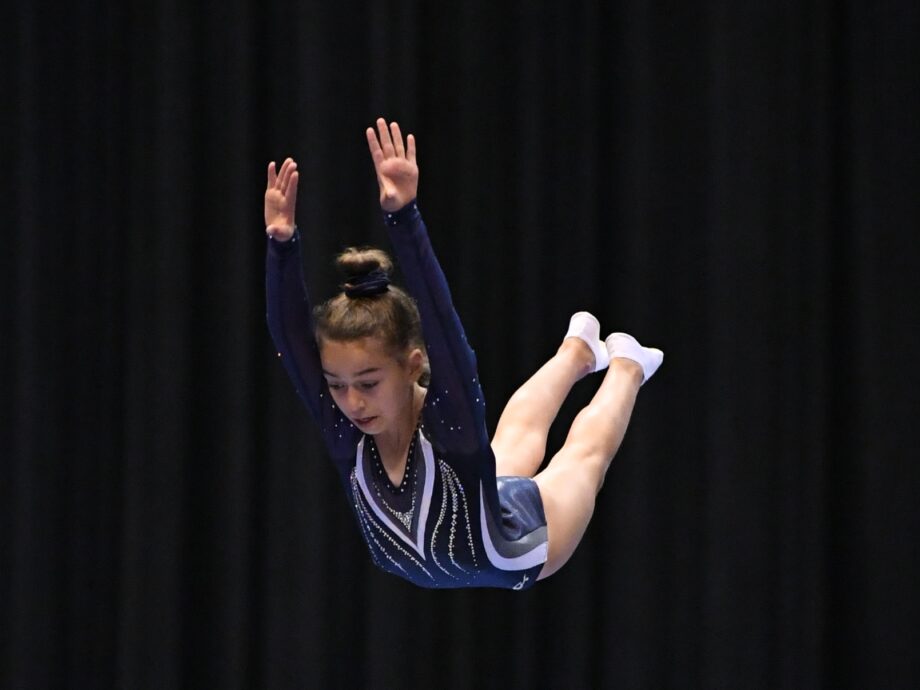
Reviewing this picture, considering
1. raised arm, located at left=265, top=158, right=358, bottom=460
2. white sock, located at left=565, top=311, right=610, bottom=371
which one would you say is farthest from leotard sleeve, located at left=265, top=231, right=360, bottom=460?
white sock, located at left=565, top=311, right=610, bottom=371

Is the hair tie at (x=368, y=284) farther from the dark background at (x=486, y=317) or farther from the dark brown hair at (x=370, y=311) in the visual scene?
the dark background at (x=486, y=317)

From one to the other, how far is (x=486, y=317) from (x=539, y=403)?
897 mm

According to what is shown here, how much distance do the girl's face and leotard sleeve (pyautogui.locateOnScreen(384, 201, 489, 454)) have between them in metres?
0.09

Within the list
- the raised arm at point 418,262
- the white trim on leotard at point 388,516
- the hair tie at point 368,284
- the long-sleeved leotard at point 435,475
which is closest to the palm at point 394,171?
the raised arm at point 418,262

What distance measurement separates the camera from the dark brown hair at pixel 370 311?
2.46 meters

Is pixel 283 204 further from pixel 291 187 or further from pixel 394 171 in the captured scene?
pixel 394 171

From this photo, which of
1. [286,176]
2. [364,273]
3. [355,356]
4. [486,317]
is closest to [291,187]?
[286,176]

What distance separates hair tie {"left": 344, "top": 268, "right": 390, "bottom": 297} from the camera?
2523mm

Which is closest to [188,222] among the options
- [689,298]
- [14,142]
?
[14,142]

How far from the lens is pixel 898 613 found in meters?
3.86

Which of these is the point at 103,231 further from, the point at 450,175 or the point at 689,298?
the point at 689,298

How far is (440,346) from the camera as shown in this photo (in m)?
2.33

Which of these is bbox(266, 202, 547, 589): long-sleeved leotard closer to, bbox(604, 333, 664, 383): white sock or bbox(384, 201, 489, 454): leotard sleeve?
bbox(384, 201, 489, 454): leotard sleeve

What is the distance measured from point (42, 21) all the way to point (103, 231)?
701 millimetres
